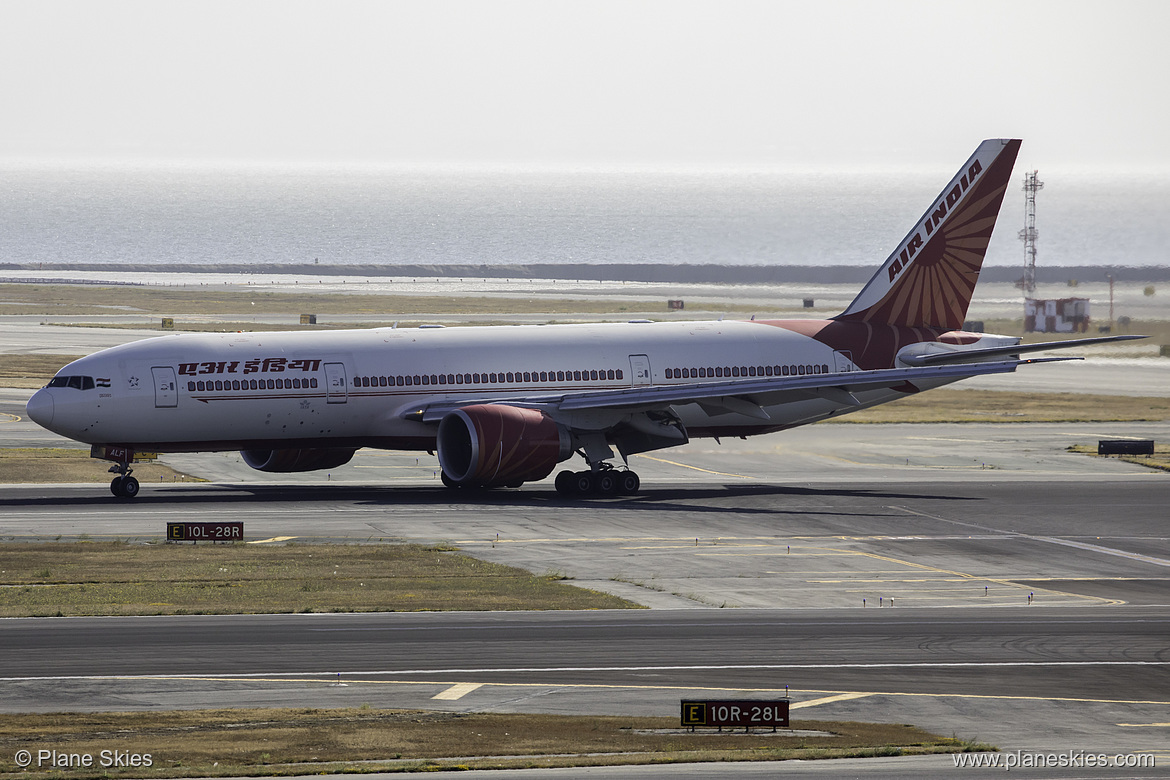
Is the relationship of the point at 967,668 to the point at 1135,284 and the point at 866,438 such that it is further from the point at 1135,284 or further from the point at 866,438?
the point at 1135,284

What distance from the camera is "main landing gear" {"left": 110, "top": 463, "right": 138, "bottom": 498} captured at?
4975 centimetres

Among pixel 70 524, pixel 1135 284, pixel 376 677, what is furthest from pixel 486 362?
pixel 1135 284

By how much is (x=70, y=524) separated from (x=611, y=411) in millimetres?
17659

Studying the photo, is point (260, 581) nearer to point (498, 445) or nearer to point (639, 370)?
point (498, 445)

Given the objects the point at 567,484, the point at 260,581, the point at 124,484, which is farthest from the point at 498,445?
the point at 260,581

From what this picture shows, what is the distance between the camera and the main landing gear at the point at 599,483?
5262 cm

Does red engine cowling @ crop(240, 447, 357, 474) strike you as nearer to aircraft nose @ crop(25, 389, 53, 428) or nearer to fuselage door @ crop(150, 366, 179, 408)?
fuselage door @ crop(150, 366, 179, 408)

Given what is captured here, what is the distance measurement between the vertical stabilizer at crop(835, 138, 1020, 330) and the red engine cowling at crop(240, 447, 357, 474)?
20.3 m

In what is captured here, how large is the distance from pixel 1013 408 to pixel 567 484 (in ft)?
Result: 127

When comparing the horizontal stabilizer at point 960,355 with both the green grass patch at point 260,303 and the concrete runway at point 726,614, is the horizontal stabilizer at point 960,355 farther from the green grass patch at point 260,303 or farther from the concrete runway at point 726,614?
the green grass patch at point 260,303

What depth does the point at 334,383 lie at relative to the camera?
5047 cm

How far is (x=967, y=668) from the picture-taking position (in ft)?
90.0

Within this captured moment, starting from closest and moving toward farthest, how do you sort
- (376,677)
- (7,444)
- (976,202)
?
(376,677) < (976,202) < (7,444)

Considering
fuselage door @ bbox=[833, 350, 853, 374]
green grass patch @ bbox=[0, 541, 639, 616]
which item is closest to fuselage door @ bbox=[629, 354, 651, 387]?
fuselage door @ bbox=[833, 350, 853, 374]
